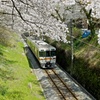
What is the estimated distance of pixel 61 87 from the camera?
22.0m

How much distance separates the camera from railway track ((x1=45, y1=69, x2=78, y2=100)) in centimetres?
1927

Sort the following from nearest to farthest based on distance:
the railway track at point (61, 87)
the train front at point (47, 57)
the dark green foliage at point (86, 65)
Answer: the railway track at point (61, 87), the dark green foliage at point (86, 65), the train front at point (47, 57)

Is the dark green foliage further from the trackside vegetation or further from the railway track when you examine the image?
the railway track

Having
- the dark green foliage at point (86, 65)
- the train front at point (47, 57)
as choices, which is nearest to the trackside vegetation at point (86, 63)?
the dark green foliage at point (86, 65)

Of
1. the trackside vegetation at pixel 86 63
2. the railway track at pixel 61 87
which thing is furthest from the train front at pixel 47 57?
the railway track at pixel 61 87

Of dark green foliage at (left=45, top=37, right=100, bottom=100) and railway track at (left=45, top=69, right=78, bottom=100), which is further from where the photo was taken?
dark green foliage at (left=45, top=37, right=100, bottom=100)

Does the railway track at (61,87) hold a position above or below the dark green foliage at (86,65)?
below

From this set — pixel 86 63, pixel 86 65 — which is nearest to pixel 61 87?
pixel 86 65

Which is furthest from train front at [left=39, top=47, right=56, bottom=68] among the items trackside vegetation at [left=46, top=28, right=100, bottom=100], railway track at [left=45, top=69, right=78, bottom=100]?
railway track at [left=45, top=69, right=78, bottom=100]

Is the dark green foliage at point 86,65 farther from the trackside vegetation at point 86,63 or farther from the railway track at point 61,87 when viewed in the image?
the railway track at point 61,87

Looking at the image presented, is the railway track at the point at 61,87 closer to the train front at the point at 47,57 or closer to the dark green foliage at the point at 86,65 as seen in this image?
the dark green foliage at the point at 86,65

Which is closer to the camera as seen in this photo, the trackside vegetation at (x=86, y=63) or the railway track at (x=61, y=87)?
the railway track at (x=61, y=87)

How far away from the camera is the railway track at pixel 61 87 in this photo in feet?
63.2

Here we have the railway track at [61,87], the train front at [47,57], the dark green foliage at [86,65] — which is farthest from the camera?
the train front at [47,57]
